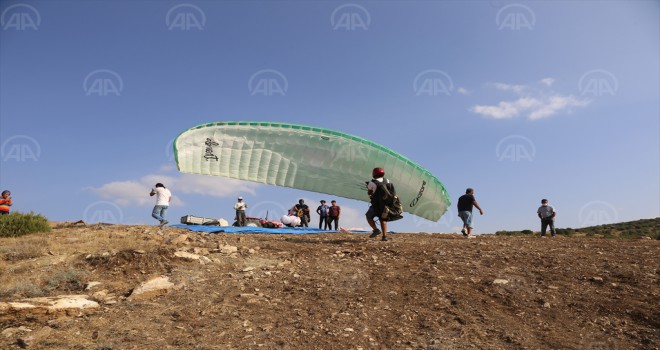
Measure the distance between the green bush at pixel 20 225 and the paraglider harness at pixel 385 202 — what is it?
34.7 feet

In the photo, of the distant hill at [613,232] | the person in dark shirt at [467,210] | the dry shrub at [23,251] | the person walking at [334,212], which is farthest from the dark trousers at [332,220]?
the dry shrub at [23,251]

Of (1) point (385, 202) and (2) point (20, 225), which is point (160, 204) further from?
(1) point (385, 202)

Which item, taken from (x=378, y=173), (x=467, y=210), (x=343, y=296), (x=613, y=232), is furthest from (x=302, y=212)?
(x=613, y=232)

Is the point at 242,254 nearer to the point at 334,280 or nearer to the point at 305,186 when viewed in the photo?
the point at 334,280

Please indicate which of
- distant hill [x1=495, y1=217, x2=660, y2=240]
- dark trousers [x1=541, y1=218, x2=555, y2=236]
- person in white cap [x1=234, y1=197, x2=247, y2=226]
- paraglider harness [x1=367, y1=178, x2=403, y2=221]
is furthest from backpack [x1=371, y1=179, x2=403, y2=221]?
distant hill [x1=495, y1=217, x2=660, y2=240]

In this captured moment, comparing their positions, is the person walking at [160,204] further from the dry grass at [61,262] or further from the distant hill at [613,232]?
the distant hill at [613,232]

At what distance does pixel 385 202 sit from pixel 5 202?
1336 centimetres

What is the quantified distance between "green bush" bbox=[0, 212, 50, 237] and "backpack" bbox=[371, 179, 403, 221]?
10.6m

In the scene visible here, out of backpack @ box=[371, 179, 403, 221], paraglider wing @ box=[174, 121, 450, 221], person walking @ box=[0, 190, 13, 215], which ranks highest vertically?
paraglider wing @ box=[174, 121, 450, 221]

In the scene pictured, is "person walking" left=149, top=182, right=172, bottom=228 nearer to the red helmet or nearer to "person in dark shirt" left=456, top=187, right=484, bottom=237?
the red helmet

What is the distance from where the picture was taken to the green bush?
38.7ft

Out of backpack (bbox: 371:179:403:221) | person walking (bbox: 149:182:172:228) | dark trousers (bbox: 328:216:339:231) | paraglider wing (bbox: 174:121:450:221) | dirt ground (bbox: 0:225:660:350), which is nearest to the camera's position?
dirt ground (bbox: 0:225:660:350)

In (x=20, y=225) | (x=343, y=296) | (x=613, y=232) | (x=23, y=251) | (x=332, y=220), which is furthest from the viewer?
(x=613, y=232)

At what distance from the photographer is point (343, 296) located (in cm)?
624
